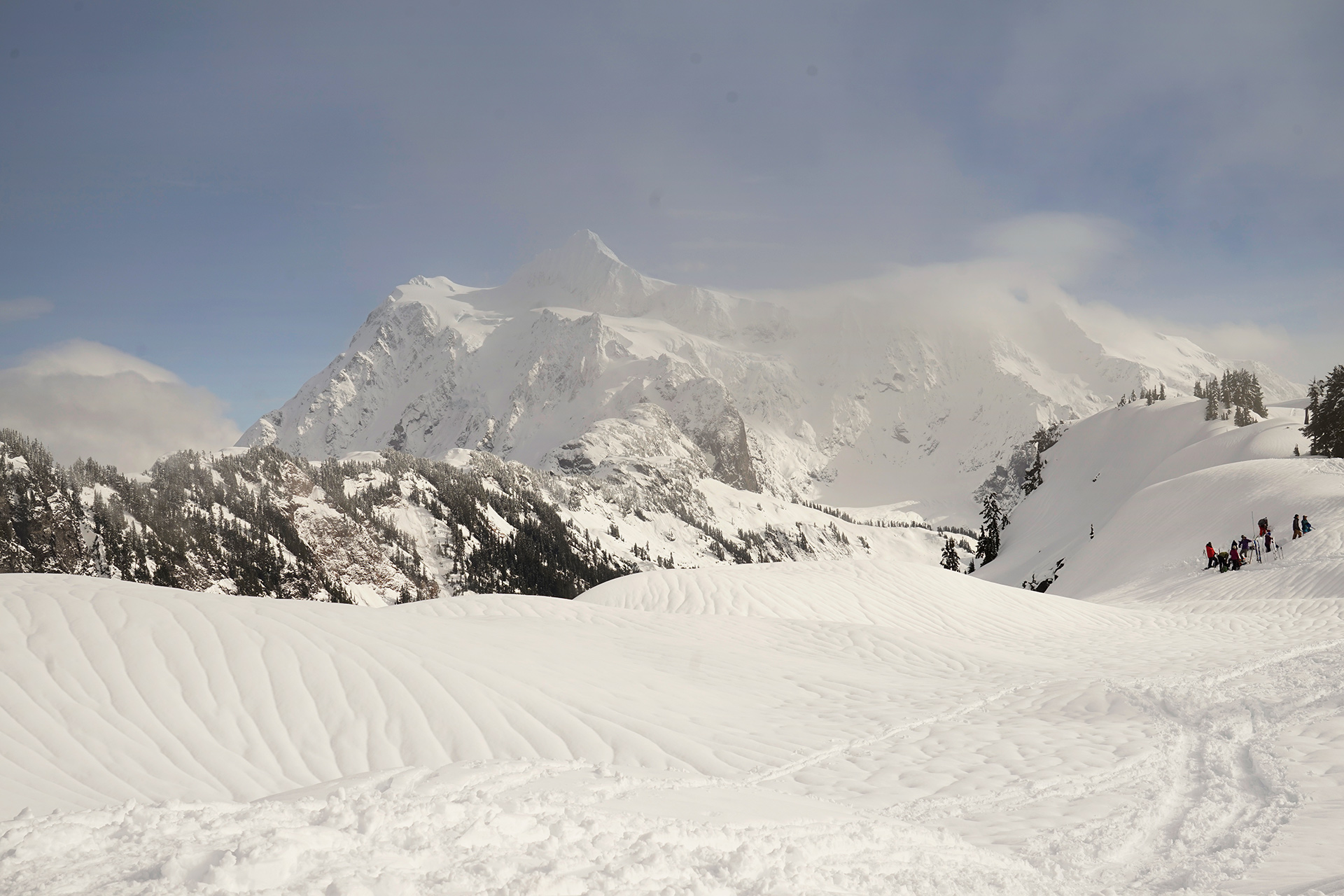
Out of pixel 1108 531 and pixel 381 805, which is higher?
pixel 1108 531

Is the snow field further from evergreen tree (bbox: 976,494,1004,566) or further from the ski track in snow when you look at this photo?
evergreen tree (bbox: 976,494,1004,566)

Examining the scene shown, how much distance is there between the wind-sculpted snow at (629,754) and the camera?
10.8ft

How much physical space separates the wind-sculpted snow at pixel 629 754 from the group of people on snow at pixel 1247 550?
31.5 ft

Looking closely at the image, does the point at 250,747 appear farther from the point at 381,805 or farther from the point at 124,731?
the point at 381,805

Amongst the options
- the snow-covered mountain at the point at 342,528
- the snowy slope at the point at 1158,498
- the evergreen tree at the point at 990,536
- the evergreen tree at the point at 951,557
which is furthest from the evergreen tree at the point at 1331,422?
the snow-covered mountain at the point at 342,528

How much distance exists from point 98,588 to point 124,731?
305 centimetres

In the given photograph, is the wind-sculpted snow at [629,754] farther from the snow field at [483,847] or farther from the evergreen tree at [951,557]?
the evergreen tree at [951,557]

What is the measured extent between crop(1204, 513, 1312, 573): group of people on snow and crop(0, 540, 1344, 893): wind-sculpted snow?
9.60 metres

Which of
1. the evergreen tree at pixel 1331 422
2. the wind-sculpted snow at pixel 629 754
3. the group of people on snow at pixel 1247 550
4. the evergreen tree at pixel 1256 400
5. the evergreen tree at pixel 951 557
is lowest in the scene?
the wind-sculpted snow at pixel 629 754

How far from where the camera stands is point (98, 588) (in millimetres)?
8453

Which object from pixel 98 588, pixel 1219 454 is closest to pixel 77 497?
pixel 98 588

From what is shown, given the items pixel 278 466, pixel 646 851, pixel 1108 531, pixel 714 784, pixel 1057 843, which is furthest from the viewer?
pixel 278 466

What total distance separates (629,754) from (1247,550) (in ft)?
73.0

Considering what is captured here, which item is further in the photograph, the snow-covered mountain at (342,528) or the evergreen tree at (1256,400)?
the snow-covered mountain at (342,528)
